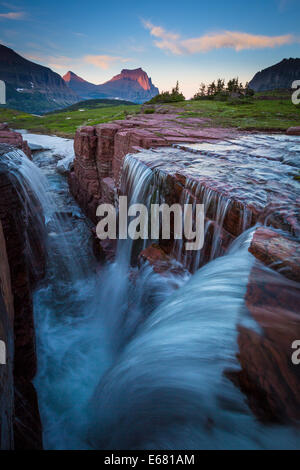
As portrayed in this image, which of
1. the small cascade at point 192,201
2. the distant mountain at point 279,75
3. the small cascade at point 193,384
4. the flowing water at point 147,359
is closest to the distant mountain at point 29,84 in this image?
the distant mountain at point 279,75

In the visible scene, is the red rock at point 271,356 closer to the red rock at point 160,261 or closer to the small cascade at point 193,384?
the small cascade at point 193,384

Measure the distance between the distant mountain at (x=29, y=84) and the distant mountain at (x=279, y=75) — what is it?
103 metres

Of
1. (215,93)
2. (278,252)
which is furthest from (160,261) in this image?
(215,93)

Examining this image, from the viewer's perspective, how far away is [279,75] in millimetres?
78625

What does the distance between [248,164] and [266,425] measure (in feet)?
15.7

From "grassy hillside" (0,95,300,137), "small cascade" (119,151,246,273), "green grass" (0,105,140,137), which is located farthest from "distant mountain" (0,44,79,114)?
"small cascade" (119,151,246,273)

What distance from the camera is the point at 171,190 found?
4.47 metres

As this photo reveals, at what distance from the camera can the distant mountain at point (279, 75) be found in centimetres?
7475

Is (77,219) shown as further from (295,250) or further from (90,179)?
(295,250)

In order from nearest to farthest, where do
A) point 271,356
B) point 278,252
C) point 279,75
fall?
point 271,356 → point 278,252 → point 279,75

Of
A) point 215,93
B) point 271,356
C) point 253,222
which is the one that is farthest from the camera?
point 215,93

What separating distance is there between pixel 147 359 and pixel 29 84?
658ft

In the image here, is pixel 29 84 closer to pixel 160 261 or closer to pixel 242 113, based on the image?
pixel 242 113

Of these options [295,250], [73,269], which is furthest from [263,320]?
[73,269]
